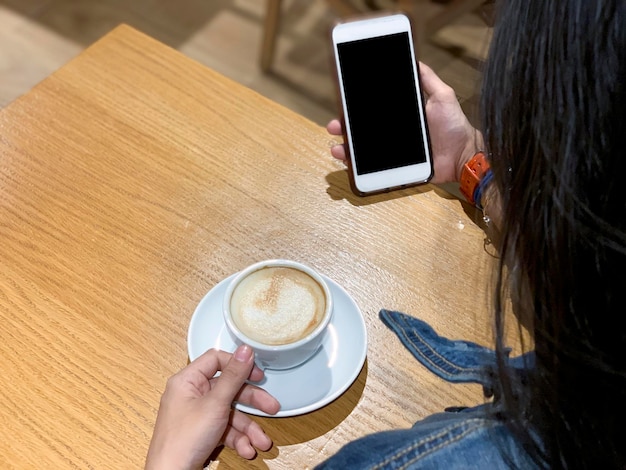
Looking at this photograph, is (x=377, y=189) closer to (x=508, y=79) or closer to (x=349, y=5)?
(x=508, y=79)

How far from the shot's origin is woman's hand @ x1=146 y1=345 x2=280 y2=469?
54 centimetres

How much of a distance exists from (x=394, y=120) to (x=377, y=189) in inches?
3.4

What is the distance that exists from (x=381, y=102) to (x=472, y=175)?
0.49 ft

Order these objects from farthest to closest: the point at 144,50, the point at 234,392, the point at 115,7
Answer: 1. the point at 115,7
2. the point at 144,50
3. the point at 234,392

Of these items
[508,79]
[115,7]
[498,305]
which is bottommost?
[115,7]

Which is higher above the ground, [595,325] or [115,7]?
[595,325]

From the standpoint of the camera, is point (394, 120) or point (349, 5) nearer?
point (394, 120)

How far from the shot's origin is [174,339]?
63cm

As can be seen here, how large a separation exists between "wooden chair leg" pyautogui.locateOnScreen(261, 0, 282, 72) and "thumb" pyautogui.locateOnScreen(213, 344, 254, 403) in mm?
1206

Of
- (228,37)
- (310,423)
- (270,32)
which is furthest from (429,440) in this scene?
(228,37)

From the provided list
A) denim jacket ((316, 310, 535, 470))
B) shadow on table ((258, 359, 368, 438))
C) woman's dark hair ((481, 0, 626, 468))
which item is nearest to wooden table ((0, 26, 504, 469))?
shadow on table ((258, 359, 368, 438))

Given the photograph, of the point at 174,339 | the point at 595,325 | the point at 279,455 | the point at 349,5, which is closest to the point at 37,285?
the point at 174,339

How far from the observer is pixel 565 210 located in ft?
1.20

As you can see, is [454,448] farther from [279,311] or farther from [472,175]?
[472,175]
